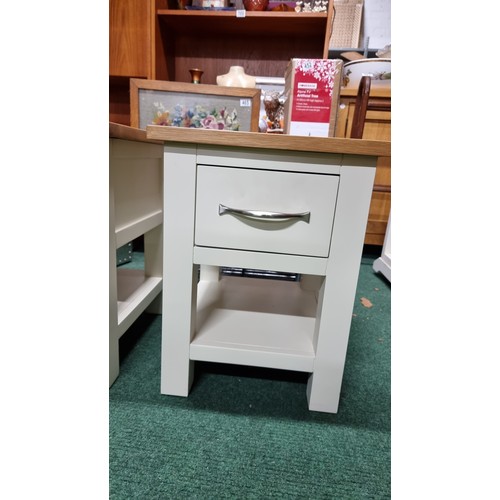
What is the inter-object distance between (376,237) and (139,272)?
4.72 ft

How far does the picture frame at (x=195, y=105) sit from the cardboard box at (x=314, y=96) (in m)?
0.43

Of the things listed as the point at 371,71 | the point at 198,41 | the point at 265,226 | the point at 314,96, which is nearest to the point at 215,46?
the point at 198,41

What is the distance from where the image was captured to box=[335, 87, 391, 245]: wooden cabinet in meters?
1.84

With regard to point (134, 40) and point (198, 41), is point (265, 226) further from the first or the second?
point (198, 41)

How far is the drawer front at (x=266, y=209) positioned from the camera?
65cm

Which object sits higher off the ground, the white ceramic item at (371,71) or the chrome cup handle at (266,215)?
the white ceramic item at (371,71)

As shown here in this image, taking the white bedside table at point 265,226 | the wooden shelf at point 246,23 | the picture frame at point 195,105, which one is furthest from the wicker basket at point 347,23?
the white bedside table at point 265,226

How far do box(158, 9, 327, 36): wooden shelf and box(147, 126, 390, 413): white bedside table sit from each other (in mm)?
1215

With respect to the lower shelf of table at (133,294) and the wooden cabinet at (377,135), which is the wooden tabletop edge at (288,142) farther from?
the wooden cabinet at (377,135)

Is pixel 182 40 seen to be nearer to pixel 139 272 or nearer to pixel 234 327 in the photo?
pixel 139 272

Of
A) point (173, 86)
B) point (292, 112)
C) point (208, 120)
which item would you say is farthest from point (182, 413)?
point (173, 86)

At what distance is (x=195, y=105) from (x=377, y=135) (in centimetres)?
115

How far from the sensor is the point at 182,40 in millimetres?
1781

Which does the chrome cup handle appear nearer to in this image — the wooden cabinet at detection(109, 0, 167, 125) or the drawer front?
the drawer front
